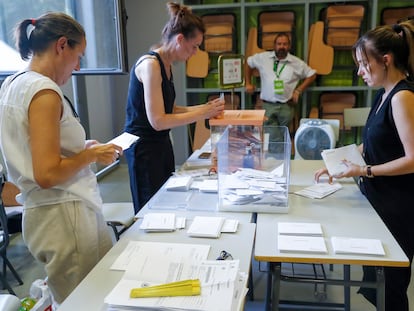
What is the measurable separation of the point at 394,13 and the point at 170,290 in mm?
4030

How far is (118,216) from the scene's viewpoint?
2.27m

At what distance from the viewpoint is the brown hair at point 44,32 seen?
1.20 meters

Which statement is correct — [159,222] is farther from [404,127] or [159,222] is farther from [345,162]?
[404,127]

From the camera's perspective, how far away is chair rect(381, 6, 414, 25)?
4.02 meters

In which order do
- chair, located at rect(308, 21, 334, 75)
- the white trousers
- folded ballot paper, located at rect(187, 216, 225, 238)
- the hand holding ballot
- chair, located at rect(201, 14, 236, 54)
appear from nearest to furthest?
the white trousers, folded ballot paper, located at rect(187, 216, 225, 238), the hand holding ballot, chair, located at rect(308, 21, 334, 75), chair, located at rect(201, 14, 236, 54)

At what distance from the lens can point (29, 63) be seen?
1.24 m

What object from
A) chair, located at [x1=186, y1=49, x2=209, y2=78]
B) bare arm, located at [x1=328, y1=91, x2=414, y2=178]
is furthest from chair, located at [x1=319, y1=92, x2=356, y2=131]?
bare arm, located at [x1=328, y1=91, x2=414, y2=178]

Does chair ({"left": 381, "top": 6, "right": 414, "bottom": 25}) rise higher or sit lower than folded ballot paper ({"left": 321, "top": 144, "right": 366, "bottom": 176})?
higher

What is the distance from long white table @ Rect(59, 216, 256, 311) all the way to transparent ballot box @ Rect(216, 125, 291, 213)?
0.15 m

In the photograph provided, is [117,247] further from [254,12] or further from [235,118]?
[254,12]

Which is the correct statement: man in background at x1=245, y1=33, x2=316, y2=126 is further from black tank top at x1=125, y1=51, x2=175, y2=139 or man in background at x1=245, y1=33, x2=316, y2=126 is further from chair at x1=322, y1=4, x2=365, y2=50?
black tank top at x1=125, y1=51, x2=175, y2=139

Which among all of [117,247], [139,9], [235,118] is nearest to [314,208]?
[235,118]

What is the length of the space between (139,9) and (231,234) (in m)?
4.08

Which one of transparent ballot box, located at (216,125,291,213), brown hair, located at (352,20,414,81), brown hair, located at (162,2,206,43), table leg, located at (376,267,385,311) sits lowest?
table leg, located at (376,267,385,311)
